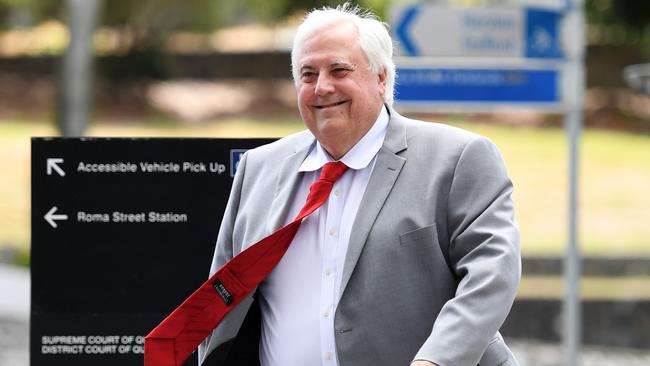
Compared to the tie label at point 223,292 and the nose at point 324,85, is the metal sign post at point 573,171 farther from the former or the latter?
the nose at point 324,85

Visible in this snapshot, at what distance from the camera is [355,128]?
3.36 meters

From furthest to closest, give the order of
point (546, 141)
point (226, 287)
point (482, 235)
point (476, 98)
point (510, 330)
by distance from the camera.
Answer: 1. point (546, 141)
2. point (510, 330)
3. point (476, 98)
4. point (226, 287)
5. point (482, 235)

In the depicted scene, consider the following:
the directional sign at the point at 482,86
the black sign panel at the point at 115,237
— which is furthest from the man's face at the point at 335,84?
the directional sign at the point at 482,86

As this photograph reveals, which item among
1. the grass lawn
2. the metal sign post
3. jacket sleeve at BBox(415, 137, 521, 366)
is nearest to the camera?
jacket sleeve at BBox(415, 137, 521, 366)

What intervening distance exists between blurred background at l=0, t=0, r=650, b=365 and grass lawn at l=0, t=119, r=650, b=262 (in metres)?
0.04

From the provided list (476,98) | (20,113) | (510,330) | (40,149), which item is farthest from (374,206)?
(20,113)

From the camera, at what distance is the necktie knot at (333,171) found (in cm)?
339

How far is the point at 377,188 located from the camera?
334 cm

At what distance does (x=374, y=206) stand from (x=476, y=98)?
6116 millimetres

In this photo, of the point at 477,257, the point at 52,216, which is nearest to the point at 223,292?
the point at 477,257

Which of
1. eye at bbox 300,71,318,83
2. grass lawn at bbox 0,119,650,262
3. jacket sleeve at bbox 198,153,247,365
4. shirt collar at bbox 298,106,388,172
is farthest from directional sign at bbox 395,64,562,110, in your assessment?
grass lawn at bbox 0,119,650,262

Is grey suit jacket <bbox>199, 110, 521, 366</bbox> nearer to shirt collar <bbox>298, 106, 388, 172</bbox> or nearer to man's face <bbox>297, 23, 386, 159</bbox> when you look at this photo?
shirt collar <bbox>298, 106, 388, 172</bbox>

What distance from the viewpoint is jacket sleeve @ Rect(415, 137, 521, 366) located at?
10.1 feet

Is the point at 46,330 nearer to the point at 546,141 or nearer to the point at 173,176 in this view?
the point at 173,176
